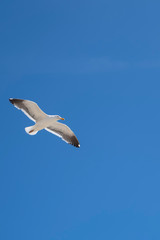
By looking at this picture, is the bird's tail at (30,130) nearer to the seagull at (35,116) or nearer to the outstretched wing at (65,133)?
the seagull at (35,116)

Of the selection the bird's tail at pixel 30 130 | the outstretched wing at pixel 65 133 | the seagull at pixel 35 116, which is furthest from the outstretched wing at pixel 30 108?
the outstretched wing at pixel 65 133

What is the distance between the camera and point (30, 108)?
1955 cm

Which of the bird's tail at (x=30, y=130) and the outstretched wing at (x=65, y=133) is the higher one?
the outstretched wing at (x=65, y=133)

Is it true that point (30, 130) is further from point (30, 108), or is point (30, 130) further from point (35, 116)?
point (30, 108)

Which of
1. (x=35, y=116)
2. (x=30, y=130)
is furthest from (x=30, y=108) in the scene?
(x=30, y=130)

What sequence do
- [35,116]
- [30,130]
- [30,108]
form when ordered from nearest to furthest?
[30,130] < [30,108] < [35,116]

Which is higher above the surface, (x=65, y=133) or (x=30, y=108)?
(x=65, y=133)

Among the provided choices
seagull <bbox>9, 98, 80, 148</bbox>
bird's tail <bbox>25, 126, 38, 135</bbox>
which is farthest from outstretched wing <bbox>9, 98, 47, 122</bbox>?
bird's tail <bbox>25, 126, 38, 135</bbox>

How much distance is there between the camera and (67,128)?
67.8ft

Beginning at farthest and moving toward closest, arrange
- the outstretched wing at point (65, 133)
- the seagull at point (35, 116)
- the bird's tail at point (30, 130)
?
the outstretched wing at point (65, 133)
the seagull at point (35, 116)
the bird's tail at point (30, 130)

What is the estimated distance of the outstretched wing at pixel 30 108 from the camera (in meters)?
19.4

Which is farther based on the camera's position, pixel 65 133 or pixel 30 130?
pixel 65 133

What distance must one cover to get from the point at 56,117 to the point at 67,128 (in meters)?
1.41

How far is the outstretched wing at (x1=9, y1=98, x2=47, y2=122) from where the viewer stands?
765 inches
